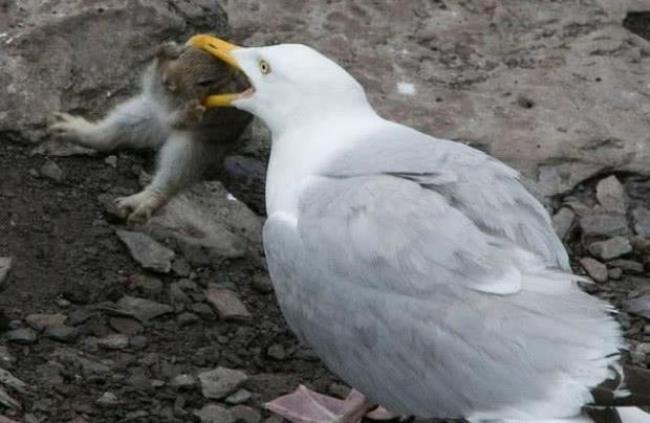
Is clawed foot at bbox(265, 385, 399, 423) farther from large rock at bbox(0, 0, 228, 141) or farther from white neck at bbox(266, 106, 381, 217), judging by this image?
large rock at bbox(0, 0, 228, 141)

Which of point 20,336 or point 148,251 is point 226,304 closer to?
point 148,251

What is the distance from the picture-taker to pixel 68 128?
258 inches

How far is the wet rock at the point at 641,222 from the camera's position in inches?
268

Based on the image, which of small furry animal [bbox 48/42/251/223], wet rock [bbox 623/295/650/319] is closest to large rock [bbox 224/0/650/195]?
wet rock [bbox 623/295/650/319]

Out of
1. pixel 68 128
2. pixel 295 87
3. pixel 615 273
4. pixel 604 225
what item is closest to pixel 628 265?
pixel 615 273

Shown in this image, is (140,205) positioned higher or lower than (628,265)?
higher

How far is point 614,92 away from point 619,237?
0.92 metres

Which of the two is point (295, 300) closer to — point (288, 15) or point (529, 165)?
point (529, 165)

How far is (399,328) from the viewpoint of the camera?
5.04 m

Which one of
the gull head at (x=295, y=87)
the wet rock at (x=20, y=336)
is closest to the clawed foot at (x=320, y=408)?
the wet rock at (x=20, y=336)

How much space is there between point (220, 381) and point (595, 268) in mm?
1641

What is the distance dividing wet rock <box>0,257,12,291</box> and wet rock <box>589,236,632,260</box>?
2.15 meters

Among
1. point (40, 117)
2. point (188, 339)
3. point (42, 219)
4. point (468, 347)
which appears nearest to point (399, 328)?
point (468, 347)

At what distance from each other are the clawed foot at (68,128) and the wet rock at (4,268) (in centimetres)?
73
